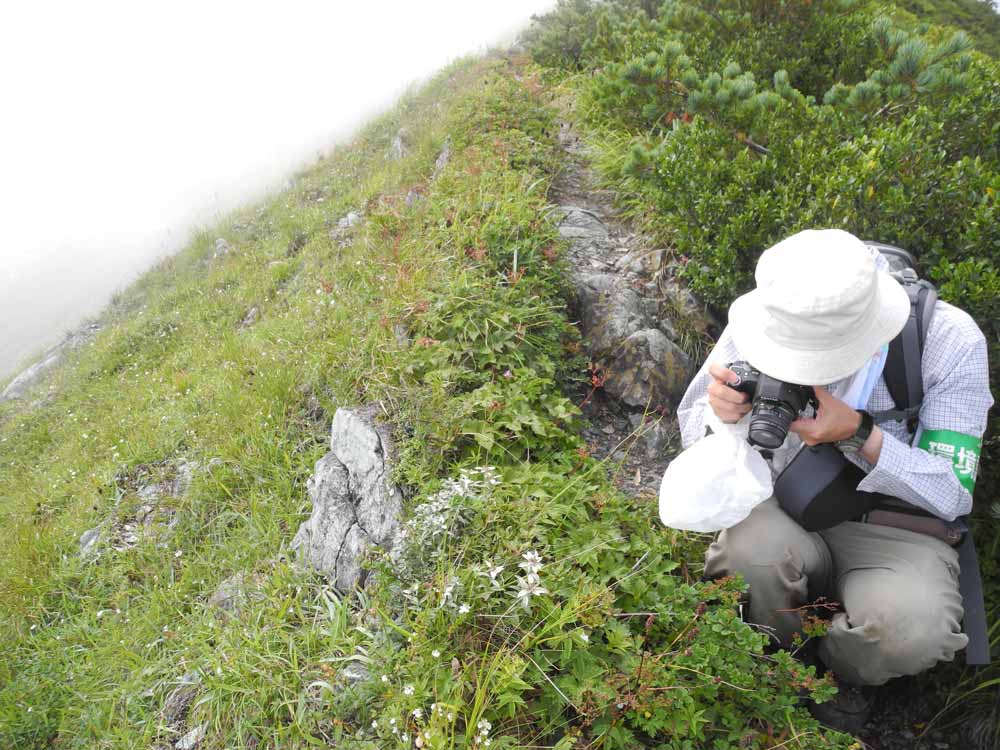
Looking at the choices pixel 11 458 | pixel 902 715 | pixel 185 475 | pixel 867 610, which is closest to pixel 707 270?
pixel 867 610

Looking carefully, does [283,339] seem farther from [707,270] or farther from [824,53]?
[824,53]

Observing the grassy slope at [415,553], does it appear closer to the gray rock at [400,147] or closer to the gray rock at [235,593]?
the gray rock at [235,593]

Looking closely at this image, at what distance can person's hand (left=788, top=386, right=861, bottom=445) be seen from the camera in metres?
2.24

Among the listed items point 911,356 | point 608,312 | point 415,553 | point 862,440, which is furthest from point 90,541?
point 911,356

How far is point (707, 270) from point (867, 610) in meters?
2.31

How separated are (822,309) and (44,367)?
13.3m

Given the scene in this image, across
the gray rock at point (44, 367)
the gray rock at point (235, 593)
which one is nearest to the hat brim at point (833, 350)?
the gray rock at point (235, 593)

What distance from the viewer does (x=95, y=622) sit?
12.1ft

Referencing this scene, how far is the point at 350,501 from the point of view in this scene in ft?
10.9

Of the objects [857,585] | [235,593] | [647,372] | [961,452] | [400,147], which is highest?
[400,147]

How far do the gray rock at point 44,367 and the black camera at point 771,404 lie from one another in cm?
1181

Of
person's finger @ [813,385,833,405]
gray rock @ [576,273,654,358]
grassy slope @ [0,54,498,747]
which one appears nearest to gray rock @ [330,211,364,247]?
grassy slope @ [0,54,498,747]

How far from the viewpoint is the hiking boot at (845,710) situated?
262 centimetres

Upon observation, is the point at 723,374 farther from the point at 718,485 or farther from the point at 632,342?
the point at 632,342
